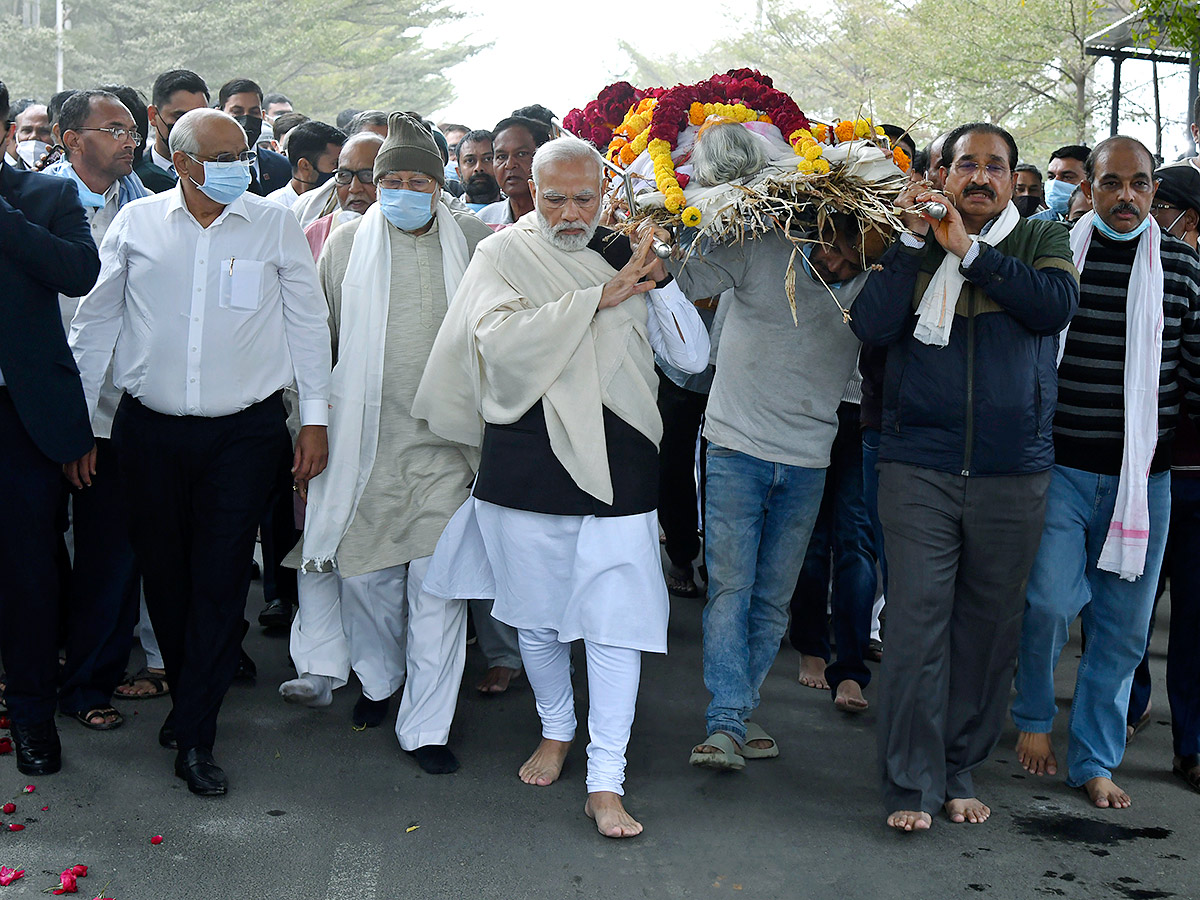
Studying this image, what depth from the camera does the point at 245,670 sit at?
17.7 ft

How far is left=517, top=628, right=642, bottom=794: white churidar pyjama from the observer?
415cm

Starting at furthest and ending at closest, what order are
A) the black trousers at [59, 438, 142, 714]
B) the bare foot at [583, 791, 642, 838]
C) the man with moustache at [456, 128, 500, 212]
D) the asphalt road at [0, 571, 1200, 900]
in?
the man with moustache at [456, 128, 500, 212] < the black trousers at [59, 438, 142, 714] < the bare foot at [583, 791, 642, 838] < the asphalt road at [0, 571, 1200, 900]

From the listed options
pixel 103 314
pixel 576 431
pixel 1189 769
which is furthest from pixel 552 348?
pixel 1189 769

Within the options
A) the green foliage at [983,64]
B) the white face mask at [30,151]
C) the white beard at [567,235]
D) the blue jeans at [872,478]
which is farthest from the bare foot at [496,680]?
the green foliage at [983,64]

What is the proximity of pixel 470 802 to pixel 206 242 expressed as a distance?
7.15 feet

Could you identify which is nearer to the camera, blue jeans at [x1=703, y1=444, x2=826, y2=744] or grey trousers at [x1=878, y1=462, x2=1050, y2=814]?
grey trousers at [x1=878, y1=462, x2=1050, y2=814]

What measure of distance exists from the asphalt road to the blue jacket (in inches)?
49.7

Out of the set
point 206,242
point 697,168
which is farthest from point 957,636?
point 206,242

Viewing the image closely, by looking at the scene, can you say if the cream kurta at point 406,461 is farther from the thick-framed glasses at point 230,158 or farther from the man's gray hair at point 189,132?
the man's gray hair at point 189,132

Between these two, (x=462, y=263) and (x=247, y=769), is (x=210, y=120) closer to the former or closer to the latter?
(x=462, y=263)

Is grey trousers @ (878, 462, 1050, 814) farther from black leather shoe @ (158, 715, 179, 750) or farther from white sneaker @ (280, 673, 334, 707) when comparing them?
black leather shoe @ (158, 715, 179, 750)

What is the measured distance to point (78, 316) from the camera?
4.40 meters

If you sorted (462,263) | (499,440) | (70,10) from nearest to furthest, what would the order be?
(499,440) → (462,263) → (70,10)

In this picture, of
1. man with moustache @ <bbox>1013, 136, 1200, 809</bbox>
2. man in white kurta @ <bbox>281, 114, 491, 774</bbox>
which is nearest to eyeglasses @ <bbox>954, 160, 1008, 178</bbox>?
man with moustache @ <bbox>1013, 136, 1200, 809</bbox>
